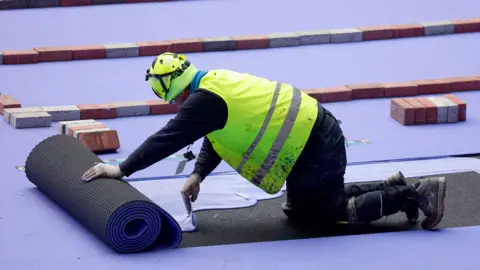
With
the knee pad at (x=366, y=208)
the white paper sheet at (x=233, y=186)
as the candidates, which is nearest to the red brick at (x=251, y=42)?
the white paper sheet at (x=233, y=186)

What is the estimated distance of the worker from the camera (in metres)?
7.10

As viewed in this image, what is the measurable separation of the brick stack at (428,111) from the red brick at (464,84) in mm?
944

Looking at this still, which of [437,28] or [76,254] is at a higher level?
[437,28]

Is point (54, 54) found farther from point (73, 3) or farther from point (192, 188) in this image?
point (192, 188)

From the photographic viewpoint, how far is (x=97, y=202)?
702cm

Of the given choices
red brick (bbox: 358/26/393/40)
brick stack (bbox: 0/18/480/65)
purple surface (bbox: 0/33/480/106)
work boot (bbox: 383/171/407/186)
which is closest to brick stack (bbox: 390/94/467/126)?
purple surface (bbox: 0/33/480/106)

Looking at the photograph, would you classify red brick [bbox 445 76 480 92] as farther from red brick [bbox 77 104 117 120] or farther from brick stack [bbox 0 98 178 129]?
red brick [bbox 77 104 117 120]

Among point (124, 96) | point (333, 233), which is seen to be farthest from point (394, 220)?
point (124, 96)

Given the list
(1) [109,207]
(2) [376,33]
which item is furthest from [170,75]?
(2) [376,33]

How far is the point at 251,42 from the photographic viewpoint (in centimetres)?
1245

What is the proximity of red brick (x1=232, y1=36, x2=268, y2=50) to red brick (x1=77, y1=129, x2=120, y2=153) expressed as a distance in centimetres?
367

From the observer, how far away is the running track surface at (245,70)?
273 inches

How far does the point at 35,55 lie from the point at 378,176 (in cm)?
467

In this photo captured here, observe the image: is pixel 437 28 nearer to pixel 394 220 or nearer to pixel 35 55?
pixel 35 55
